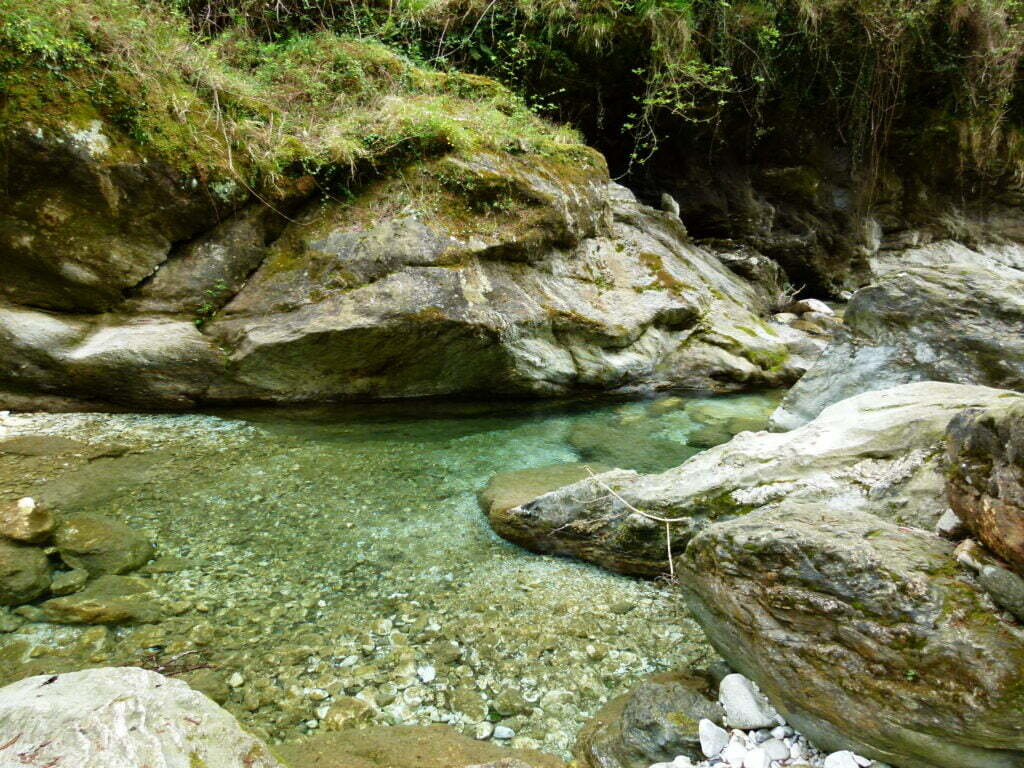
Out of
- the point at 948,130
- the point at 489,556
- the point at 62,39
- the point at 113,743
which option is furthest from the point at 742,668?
the point at 948,130

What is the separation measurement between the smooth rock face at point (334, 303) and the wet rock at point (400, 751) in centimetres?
380

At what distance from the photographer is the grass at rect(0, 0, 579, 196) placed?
484 cm

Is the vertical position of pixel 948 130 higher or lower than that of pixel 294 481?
higher

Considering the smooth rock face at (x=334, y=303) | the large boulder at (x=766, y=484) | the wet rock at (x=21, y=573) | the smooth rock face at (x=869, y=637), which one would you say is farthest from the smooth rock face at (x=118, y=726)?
the smooth rock face at (x=334, y=303)

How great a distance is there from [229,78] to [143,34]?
786 millimetres

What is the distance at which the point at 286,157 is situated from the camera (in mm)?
5848

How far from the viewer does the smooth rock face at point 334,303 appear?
5055mm

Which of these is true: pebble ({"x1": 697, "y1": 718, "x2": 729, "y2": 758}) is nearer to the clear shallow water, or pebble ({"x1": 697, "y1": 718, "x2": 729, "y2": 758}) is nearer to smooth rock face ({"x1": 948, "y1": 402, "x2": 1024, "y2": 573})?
the clear shallow water

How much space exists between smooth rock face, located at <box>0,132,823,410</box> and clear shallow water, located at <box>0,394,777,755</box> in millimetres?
503

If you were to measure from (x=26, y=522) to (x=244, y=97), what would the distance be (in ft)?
15.3

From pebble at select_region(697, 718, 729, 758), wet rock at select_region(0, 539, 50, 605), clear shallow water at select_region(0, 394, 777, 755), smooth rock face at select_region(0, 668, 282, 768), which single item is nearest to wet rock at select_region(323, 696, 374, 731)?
clear shallow water at select_region(0, 394, 777, 755)

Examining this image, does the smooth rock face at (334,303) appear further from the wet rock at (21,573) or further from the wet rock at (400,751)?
the wet rock at (400,751)

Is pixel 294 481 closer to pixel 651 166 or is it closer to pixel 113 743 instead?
pixel 113 743

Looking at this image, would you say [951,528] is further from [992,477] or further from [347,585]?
[347,585]
